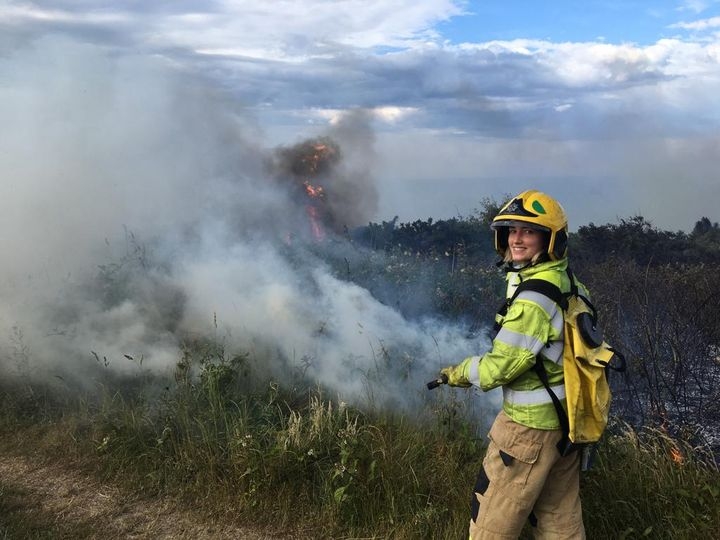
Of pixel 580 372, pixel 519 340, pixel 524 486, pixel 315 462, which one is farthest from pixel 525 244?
pixel 315 462

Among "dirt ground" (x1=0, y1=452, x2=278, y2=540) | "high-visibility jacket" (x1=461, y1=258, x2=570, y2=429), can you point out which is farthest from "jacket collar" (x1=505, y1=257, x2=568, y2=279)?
"dirt ground" (x1=0, y1=452, x2=278, y2=540)

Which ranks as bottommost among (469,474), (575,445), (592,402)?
(469,474)

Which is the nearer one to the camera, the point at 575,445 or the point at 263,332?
the point at 575,445

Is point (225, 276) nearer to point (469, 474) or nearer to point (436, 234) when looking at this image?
point (469, 474)

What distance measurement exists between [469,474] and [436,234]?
261 inches

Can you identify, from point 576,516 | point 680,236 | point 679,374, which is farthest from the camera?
point 680,236

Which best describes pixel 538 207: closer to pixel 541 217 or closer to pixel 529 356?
pixel 541 217

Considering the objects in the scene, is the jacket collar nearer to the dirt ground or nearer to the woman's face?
the woman's face

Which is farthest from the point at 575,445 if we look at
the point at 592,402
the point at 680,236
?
the point at 680,236

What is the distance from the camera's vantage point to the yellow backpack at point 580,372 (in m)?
2.76

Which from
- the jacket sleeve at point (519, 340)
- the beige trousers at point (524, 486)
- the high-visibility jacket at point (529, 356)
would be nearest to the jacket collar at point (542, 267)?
the high-visibility jacket at point (529, 356)

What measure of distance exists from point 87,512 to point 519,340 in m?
3.57

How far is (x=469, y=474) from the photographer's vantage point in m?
4.20

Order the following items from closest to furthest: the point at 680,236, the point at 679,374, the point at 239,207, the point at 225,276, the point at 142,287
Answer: the point at 679,374
the point at 225,276
the point at 142,287
the point at 239,207
the point at 680,236
